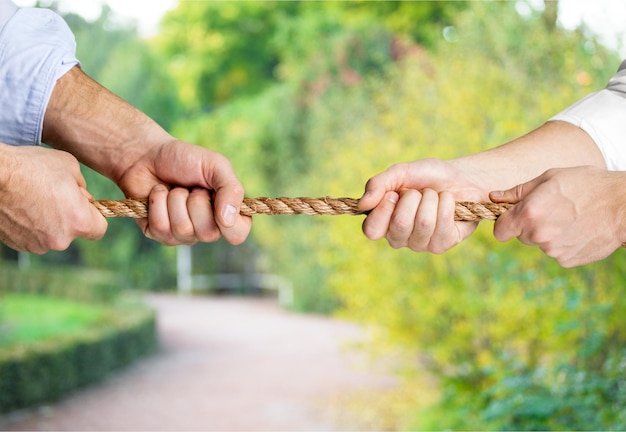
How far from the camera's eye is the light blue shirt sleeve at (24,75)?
156 cm

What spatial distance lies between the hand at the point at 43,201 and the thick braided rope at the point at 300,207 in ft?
0.12

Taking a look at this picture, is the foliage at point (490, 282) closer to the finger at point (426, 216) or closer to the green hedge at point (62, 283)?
the finger at point (426, 216)

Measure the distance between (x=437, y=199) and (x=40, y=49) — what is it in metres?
0.83

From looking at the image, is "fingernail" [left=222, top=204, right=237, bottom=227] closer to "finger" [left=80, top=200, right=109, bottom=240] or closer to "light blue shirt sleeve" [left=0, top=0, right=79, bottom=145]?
"finger" [left=80, top=200, right=109, bottom=240]

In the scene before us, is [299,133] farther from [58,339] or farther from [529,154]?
[529,154]

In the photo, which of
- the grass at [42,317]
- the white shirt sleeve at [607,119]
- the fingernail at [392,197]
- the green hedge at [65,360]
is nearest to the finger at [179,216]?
the fingernail at [392,197]

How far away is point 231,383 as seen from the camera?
7.67 metres

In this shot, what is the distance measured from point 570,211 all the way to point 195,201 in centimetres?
63

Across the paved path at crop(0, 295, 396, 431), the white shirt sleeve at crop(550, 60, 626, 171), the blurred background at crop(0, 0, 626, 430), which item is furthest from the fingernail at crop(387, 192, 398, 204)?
the paved path at crop(0, 295, 396, 431)

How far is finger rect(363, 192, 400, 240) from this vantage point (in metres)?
1.37

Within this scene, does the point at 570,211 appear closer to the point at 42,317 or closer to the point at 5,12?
the point at 5,12

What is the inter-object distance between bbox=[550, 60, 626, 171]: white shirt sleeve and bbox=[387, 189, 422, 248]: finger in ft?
1.36

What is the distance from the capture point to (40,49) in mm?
1577

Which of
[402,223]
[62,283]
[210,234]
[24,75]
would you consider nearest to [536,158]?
[402,223]
